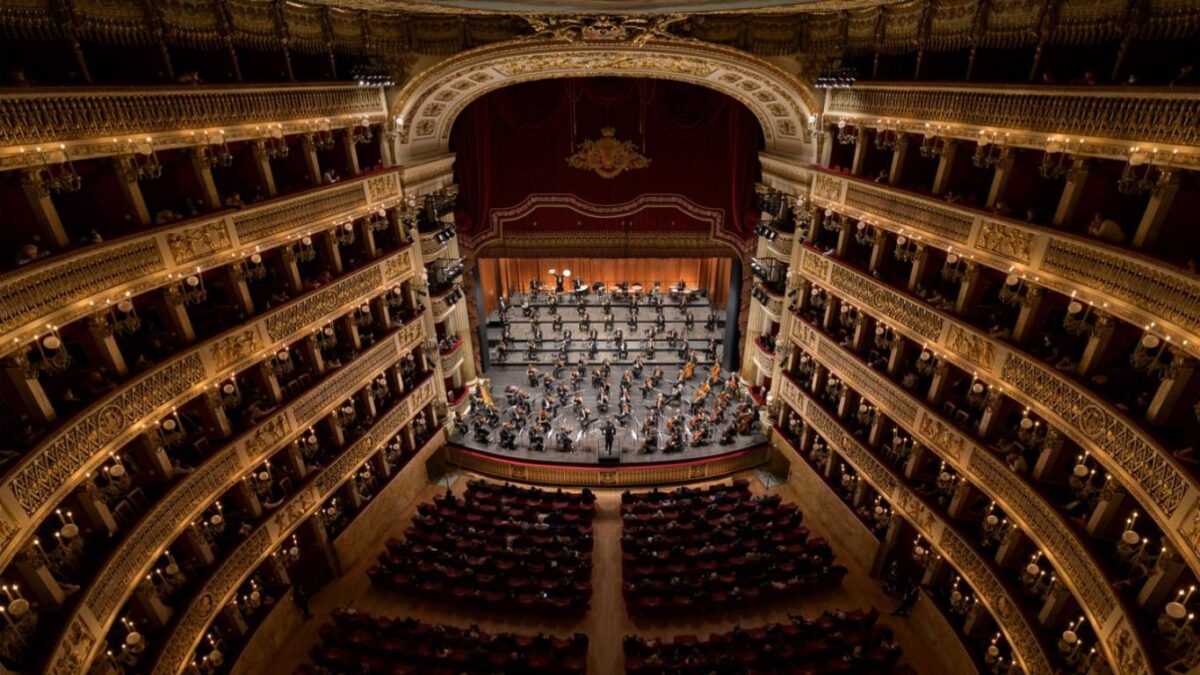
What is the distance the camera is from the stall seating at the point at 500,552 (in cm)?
1553

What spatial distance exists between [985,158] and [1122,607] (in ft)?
24.4

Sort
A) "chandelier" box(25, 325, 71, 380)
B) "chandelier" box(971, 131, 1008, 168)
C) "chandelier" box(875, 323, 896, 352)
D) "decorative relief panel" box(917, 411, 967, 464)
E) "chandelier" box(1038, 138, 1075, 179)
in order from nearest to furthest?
"chandelier" box(25, 325, 71, 380), "chandelier" box(1038, 138, 1075, 179), "chandelier" box(971, 131, 1008, 168), "decorative relief panel" box(917, 411, 967, 464), "chandelier" box(875, 323, 896, 352)

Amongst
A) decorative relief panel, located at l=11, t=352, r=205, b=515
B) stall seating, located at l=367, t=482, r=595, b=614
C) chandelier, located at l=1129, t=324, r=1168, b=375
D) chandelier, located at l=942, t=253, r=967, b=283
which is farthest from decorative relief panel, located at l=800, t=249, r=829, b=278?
decorative relief panel, located at l=11, t=352, r=205, b=515

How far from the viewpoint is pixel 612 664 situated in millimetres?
14289

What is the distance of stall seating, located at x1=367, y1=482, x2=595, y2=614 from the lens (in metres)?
15.5

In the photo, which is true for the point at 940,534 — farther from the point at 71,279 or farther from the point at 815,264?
the point at 71,279

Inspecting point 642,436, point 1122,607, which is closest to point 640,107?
point 642,436

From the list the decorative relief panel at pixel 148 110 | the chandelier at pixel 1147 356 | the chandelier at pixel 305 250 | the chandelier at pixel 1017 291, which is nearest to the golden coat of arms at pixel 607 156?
the decorative relief panel at pixel 148 110

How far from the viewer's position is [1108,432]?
9.59m

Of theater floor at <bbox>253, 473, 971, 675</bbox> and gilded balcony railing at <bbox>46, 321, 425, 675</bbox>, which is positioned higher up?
gilded balcony railing at <bbox>46, 321, 425, 675</bbox>

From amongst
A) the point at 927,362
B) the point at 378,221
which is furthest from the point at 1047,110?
the point at 378,221

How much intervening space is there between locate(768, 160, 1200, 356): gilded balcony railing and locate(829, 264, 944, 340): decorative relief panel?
1325 mm

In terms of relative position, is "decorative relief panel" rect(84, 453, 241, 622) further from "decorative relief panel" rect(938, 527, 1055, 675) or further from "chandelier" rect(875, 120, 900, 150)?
"chandelier" rect(875, 120, 900, 150)

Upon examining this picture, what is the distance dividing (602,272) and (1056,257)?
20978mm
